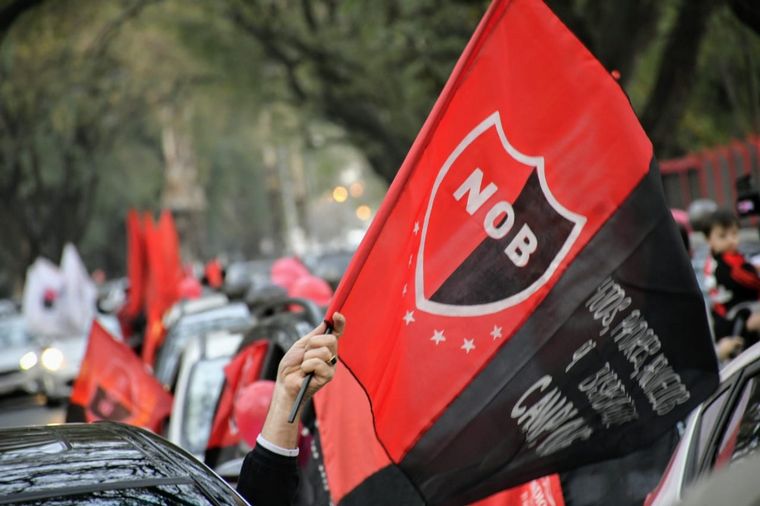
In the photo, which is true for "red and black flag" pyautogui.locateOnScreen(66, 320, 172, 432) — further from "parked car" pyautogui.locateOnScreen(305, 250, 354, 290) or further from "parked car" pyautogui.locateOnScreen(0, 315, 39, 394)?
"parked car" pyautogui.locateOnScreen(305, 250, 354, 290)

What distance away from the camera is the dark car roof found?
330 cm

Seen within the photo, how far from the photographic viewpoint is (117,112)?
4072cm

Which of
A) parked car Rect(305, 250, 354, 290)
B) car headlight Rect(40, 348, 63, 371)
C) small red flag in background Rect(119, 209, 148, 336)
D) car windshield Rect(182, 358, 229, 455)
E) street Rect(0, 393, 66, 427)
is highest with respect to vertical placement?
car windshield Rect(182, 358, 229, 455)

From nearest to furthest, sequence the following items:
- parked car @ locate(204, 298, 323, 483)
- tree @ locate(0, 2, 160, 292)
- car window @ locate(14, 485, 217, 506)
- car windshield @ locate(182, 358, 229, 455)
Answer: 1. car window @ locate(14, 485, 217, 506)
2. parked car @ locate(204, 298, 323, 483)
3. car windshield @ locate(182, 358, 229, 455)
4. tree @ locate(0, 2, 160, 292)

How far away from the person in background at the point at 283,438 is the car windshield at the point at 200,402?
13.0 feet

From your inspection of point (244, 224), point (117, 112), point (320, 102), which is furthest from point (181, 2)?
point (244, 224)

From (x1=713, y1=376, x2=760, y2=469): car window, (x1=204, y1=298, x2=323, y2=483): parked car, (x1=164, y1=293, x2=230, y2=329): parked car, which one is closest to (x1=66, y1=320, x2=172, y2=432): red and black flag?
(x1=204, y1=298, x2=323, y2=483): parked car

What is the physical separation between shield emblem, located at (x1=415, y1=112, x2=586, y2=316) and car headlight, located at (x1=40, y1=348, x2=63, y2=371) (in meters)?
16.9

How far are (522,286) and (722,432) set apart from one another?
67cm

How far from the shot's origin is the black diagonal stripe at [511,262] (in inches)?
154

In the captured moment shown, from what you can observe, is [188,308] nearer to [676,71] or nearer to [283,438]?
[676,71]

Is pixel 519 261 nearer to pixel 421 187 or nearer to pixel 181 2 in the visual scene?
pixel 421 187

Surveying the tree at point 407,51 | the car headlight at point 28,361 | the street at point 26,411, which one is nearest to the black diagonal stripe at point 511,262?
the tree at point 407,51

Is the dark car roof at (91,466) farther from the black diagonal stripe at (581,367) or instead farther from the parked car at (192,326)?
the parked car at (192,326)
